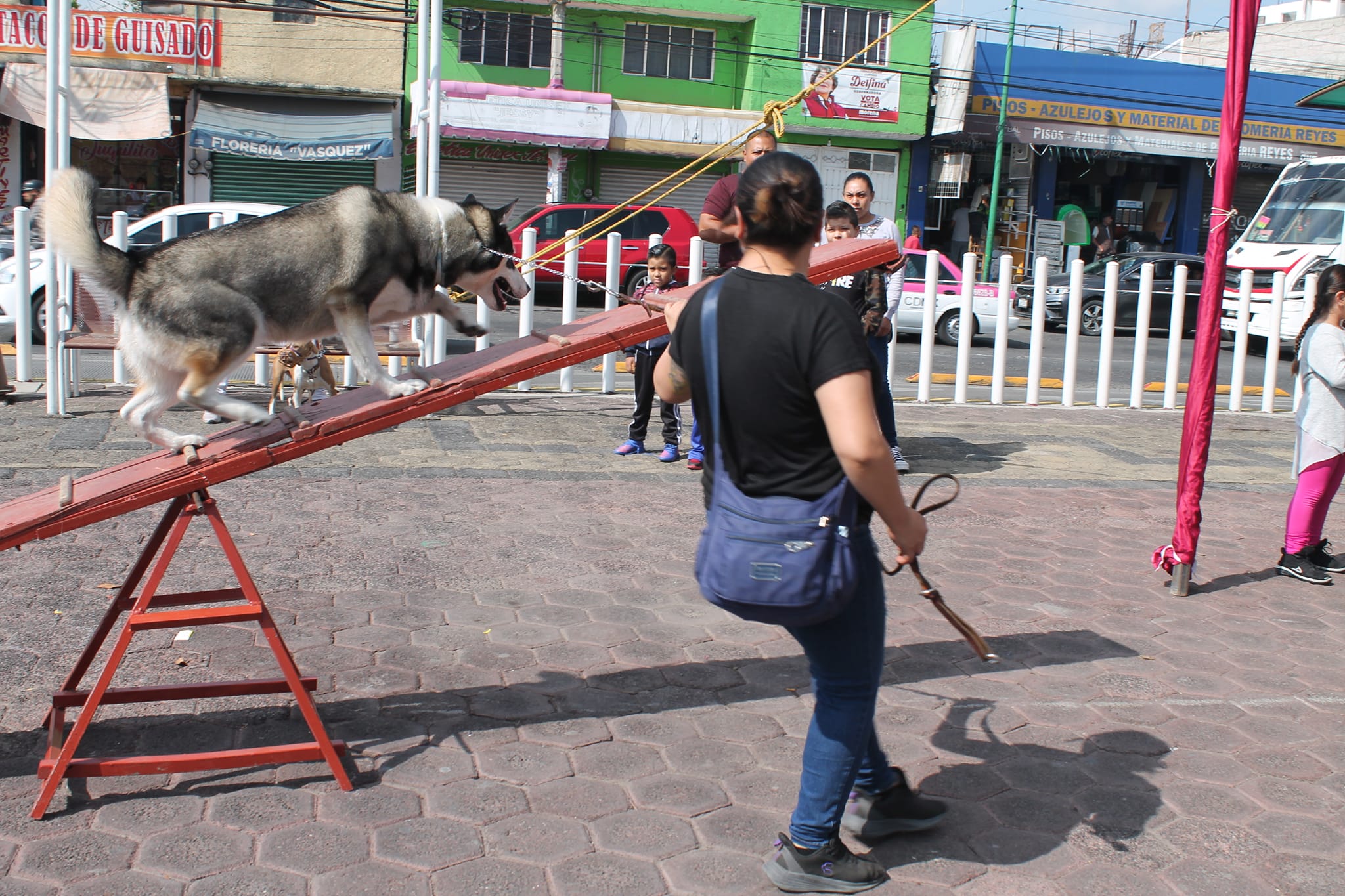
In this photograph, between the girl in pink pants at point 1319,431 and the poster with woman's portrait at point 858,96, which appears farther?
the poster with woman's portrait at point 858,96

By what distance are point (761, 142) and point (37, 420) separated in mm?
5792

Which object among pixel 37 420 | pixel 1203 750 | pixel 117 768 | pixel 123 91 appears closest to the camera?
pixel 117 768

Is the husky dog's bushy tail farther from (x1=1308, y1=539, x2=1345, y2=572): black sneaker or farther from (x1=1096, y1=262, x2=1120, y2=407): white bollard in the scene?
(x1=1096, y1=262, x2=1120, y2=407): white bollard

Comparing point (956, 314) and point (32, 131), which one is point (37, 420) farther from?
point (32, 131)

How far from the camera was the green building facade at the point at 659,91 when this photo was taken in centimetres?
2619

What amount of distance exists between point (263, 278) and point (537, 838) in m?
2.11

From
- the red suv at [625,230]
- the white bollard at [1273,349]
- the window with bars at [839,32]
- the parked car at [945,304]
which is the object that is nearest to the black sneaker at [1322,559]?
the white bollard at [1273,349]

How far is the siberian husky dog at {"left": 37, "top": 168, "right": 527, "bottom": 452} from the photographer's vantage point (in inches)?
150

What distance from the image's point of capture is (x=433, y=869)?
10.3 ft

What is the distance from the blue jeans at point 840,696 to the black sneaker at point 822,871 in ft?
0.11

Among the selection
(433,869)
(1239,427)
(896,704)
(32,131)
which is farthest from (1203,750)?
(32,131)

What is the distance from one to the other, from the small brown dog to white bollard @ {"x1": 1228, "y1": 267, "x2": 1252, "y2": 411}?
8.97m

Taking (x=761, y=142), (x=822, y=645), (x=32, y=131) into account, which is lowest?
(x=822, y=645)

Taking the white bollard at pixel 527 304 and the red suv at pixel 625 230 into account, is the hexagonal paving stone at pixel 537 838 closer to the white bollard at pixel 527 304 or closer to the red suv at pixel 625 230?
the white bollard at pixel 527 304
